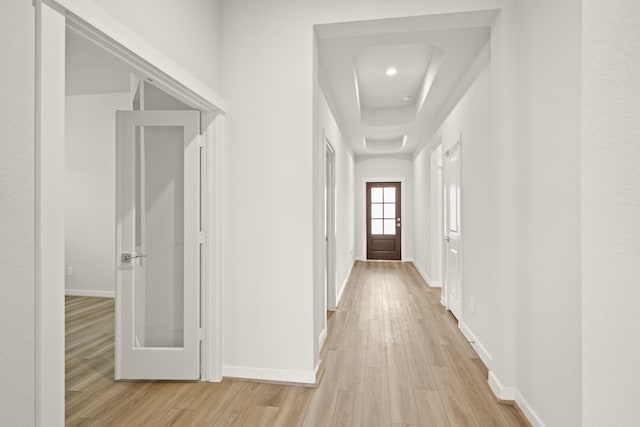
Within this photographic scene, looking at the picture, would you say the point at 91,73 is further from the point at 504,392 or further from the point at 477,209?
the point at 504,392

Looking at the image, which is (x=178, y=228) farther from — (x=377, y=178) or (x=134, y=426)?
(x=377, y=178)

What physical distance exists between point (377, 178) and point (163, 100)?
6752 mm

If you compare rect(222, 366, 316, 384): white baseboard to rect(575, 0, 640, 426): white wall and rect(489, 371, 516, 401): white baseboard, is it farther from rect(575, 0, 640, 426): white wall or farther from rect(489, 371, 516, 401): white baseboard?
rect(575, 0, 640, 426): white wall

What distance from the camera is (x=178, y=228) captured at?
2.69 m

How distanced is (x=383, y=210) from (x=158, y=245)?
707 cm

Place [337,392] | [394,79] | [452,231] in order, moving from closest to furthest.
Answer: [337,392]
[452,231]
[394,79]

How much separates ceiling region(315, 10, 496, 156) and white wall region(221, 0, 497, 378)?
15.6 inches

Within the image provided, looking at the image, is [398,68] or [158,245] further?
[398,68]

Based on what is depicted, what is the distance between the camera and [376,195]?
30.0 feet

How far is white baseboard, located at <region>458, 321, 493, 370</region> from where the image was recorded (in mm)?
2902

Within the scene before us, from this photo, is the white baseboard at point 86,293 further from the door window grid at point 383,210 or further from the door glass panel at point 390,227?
the door glass panel at point 390,227

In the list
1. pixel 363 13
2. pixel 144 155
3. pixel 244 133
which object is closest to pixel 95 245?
pixel 144 155

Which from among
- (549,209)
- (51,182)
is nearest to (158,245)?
(51,182)

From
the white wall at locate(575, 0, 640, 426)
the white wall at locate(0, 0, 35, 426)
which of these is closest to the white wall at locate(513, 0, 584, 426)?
the white wall at locate(575, 0, 640, 426)
